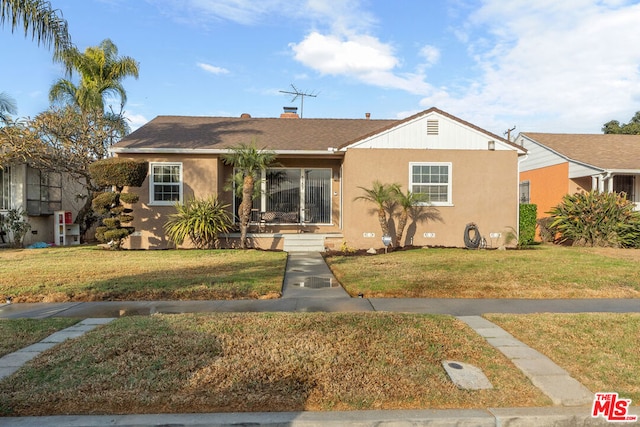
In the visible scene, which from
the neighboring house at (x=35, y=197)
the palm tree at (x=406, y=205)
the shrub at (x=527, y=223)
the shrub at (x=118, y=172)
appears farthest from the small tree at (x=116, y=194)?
the shrub at (x=527, y=223)

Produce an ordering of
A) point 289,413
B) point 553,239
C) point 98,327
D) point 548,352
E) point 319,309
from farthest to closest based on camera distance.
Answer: point 553,239 < point 319,309 < point 98,327 < point 548,352 < point 289,413

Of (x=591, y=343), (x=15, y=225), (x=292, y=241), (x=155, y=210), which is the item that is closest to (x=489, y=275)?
(x=591, y=343)

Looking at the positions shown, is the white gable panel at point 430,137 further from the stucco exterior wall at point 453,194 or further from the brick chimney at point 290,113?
the brick chimney at point 290,113

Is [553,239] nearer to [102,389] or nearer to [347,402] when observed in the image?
[347,402]

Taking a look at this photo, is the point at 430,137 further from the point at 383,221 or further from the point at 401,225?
the point at 383,221

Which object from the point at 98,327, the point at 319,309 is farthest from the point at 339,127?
the point at 98,327

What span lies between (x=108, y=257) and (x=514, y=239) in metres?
12.8

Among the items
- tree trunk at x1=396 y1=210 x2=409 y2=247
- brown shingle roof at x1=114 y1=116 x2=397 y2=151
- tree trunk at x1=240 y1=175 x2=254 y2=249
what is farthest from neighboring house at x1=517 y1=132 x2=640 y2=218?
tree trunk at x1=240 y1=175 x2=254 y2=249

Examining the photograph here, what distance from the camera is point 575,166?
18.2 metres

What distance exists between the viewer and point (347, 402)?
3633 millimetres

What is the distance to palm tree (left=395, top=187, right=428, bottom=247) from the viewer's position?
1327cm

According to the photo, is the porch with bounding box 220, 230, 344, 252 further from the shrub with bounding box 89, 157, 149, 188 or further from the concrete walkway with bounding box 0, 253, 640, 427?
the concrete walkway with bounding box 0, 253, 640, 427

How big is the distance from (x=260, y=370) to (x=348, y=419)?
109cm

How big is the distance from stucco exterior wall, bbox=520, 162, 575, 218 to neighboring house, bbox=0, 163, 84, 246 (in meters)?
20.5
